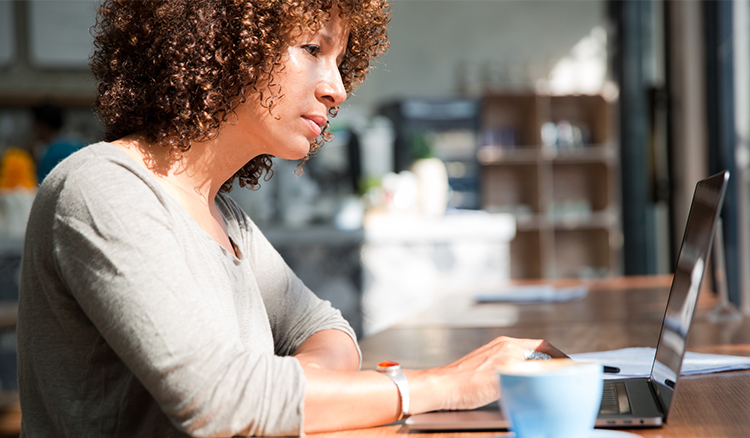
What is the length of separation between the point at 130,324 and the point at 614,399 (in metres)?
0.50

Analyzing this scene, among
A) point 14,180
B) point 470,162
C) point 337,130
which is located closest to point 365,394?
point 14,180

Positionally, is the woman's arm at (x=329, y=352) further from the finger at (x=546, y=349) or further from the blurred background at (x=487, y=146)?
the blurred background at (x=487, y=146)

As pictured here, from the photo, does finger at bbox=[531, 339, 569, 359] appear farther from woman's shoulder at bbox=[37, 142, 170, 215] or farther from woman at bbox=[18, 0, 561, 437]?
woman's shoulder at bbox=[37, 142, 170, 215]

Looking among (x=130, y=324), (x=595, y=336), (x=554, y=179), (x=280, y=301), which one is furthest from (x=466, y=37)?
(x=130, y=324)

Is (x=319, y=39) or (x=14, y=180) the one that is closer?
(x=319, y=39)

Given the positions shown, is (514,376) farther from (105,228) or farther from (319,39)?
(319,39)

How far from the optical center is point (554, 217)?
5.98 meters

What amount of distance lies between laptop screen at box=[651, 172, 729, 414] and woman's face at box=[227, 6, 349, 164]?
1.57 ft

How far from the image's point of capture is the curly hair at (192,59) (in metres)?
0.84

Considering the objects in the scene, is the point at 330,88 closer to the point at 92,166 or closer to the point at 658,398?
the point at 92,166

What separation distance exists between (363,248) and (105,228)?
8.11ft

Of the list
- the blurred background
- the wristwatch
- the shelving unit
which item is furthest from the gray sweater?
the shelving unit

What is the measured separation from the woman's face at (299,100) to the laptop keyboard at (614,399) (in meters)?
0.50

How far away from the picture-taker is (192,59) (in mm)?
838
